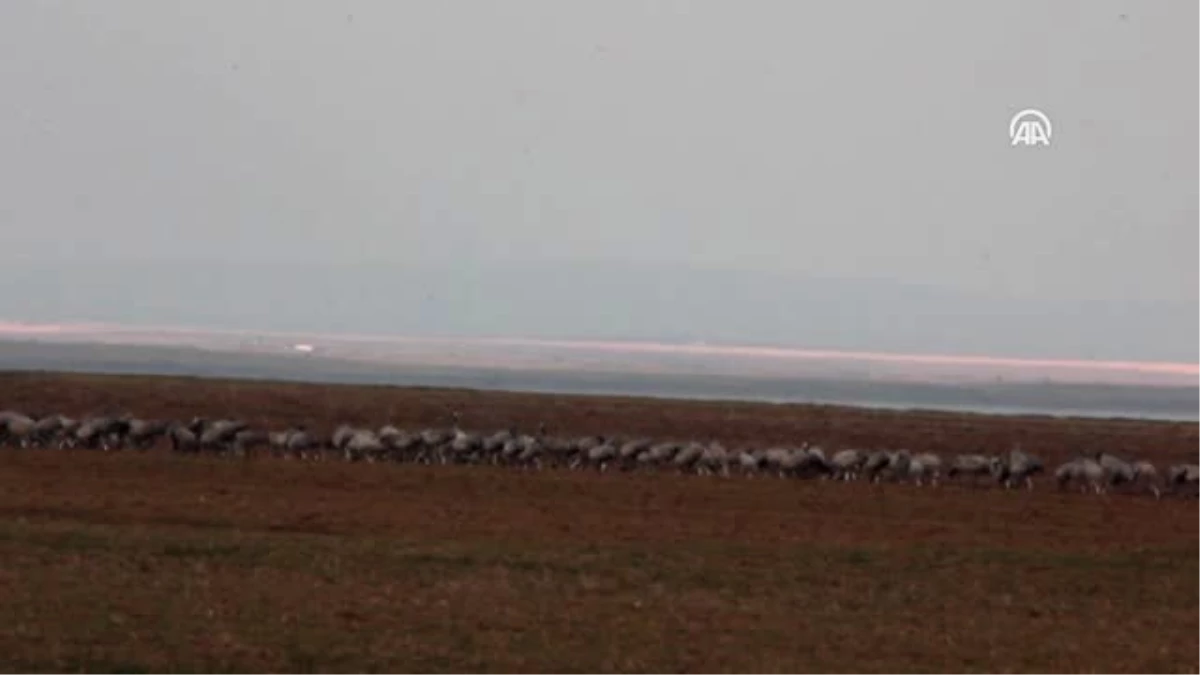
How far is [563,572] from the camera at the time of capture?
28875mm

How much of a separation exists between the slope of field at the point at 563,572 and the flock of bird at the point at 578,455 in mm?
2465

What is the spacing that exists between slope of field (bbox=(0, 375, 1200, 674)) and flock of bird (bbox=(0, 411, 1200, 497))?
97.0 inches

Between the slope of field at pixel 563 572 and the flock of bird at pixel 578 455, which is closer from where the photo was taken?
the slope of field at pixel 563 572

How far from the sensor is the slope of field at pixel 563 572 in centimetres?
2178

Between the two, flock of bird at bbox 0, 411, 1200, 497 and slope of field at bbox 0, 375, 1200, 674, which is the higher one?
flock of bird at bbox 0, 411, 1200, 497

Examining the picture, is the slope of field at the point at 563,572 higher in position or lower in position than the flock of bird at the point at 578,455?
lower

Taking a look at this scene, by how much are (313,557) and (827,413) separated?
48439 mm

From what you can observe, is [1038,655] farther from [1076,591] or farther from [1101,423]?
[1101,423]

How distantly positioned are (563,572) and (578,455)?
25.7 m

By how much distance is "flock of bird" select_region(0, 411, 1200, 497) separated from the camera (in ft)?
173

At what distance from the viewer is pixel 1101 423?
78.4 metres

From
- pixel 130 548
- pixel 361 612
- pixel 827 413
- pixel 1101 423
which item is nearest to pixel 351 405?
pixel 827 413

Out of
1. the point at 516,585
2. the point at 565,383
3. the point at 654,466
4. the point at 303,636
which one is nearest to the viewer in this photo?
the point at 303,636

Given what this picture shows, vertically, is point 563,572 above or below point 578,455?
below
